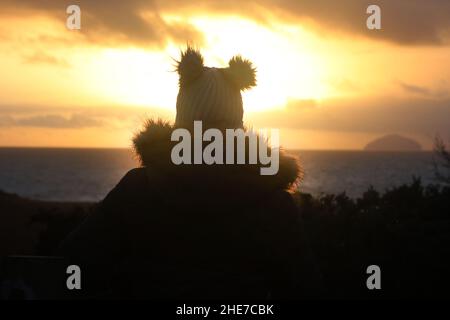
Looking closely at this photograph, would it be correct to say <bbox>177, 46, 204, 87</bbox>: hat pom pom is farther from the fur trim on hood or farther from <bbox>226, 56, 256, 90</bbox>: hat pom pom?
the fur trim on hood

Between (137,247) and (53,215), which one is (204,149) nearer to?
(137,247)

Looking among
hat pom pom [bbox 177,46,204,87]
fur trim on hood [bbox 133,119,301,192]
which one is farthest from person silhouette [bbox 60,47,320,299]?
hat pom pom [bbox 177,46,204,87]

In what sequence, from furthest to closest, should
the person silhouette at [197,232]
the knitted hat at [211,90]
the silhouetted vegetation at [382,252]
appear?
the silhouetted vegetation at [382,252], the knitted hat at [211,90], the person silhouette at [197,232]

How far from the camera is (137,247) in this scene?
2840 mm

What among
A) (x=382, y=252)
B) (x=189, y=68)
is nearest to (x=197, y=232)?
(x=189, y=68)

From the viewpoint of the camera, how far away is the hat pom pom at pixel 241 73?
10.1 feet

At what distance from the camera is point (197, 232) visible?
279cm

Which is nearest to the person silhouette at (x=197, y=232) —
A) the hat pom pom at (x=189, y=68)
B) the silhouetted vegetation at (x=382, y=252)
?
the hat pom pom at (x=189, y=68)

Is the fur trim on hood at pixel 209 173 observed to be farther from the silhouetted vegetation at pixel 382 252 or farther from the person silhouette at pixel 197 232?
the silhouetted vegetation at pixel 382 252

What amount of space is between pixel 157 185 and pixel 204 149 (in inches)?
10.1

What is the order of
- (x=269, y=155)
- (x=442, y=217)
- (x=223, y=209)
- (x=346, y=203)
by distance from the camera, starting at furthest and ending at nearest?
1. (x=346, y=203)
2. (x=442, y=217)
3. (x=269, y=155)
4. (x=223, y=209)

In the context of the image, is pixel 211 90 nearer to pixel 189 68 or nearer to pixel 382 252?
pixel 189 68
